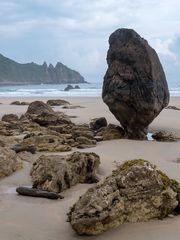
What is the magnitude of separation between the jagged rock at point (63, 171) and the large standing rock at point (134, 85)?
475 cm

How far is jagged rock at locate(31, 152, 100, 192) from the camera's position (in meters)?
6.08

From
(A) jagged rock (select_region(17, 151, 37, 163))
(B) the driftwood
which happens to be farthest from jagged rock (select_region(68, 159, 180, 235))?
(A) jagged rock (select_region(17, 151, 37, 163))

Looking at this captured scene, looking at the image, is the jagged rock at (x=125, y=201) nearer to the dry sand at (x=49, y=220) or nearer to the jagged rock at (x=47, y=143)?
the dry sand at (x=49, y=220)

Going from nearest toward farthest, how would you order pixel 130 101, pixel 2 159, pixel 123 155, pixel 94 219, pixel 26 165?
pixel 94 219, pixel 2 159, pixel 26 165, pixel 123 155, pixel 130 101

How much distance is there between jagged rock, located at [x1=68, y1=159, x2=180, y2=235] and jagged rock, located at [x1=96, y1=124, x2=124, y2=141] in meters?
6.17

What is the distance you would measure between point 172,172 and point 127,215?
2.75 meters

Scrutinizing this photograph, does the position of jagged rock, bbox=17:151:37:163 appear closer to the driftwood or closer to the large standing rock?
the driftwood

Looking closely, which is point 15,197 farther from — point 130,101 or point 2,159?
point 130,101

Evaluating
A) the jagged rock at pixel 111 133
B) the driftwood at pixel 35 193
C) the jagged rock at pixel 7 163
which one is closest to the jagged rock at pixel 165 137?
the jagged rock at pixel 111 133

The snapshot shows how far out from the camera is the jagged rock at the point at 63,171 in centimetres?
608

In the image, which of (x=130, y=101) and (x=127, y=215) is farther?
(x=130, y=101)

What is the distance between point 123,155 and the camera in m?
9.13

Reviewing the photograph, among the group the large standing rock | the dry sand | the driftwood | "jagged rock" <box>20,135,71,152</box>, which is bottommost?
the dry sand

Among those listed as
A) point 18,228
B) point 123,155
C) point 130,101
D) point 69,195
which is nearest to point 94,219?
point 18,228
